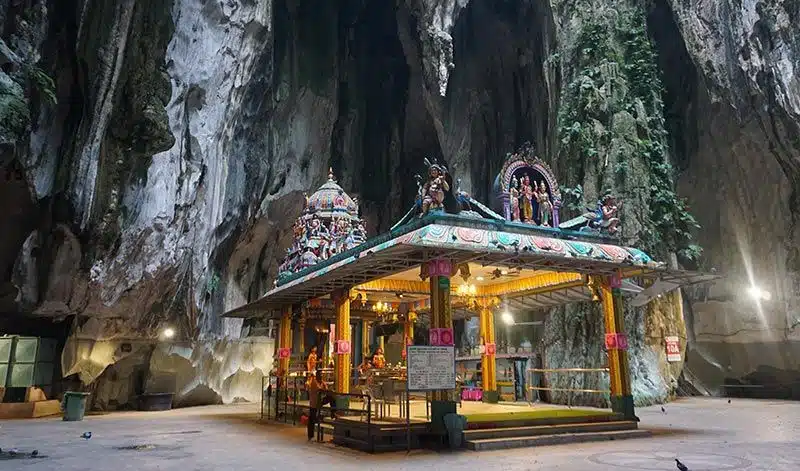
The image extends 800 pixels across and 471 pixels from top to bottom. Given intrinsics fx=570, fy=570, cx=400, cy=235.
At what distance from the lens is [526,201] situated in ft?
33.6

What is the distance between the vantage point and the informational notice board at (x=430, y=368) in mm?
8180

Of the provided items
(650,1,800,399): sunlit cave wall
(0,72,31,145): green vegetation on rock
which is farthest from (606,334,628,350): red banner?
(0,72,31,145): green vegetation on rock

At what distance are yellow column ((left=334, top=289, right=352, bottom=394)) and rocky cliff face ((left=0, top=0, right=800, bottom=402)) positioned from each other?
17.7ft

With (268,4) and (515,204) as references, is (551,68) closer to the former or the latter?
(268,4)

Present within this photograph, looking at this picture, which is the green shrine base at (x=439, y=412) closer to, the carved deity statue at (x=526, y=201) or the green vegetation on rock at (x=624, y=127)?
the carved deity statue at (x=526, y=201)

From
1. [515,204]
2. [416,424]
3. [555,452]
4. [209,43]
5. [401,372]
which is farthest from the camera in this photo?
[209,43]

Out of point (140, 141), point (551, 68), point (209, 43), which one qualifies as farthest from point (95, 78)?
point (551, 68)

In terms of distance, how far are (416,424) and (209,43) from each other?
1343cm

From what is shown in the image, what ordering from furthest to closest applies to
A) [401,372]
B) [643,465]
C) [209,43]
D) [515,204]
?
1. [209,43]
2. [401,372]
3. [515,204]
4. [643,465]

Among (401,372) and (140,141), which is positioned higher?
(140,141)

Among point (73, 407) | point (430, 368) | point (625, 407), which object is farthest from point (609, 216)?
point (73, 407)

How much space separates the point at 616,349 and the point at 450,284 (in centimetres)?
340

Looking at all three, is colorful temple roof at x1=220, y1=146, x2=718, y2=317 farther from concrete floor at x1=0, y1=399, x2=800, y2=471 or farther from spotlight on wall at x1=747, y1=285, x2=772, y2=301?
spotlight on wall at x1=747, y1=285, x2=772, y2=301

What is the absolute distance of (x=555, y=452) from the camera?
801 centimetres
